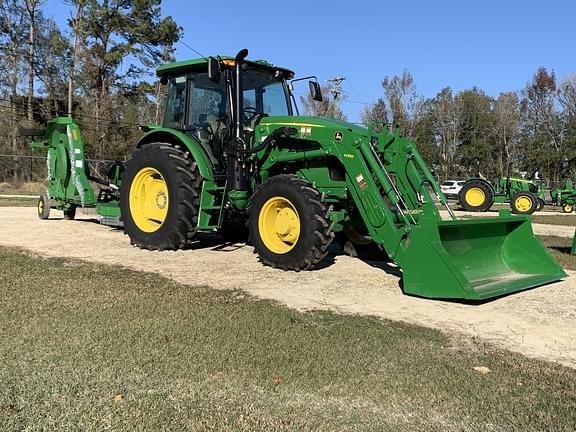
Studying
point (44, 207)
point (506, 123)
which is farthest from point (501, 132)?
point (44, 207)

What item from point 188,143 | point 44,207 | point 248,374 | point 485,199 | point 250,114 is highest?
point 250,114

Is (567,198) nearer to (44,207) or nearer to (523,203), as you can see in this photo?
(523,203)

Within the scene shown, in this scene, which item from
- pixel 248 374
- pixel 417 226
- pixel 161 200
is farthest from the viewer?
pixel 161 200

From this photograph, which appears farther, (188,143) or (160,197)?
(160,197)

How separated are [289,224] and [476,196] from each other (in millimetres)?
17254

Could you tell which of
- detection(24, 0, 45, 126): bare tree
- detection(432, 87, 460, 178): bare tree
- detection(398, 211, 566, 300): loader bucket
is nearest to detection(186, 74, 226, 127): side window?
detection(398, 211, 566, 300): loader bucket

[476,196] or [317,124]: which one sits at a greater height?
[317,124]

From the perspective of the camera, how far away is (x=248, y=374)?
3.58 m

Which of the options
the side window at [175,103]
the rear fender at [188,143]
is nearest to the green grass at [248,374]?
the rear fender at [188,143]

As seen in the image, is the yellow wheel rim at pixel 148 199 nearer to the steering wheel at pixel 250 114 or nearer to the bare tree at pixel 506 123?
the steering wheel at pixel 250 114

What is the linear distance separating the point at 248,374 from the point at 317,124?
14.4 feet

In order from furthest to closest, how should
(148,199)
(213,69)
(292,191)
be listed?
(148,199)
(213,69)
(292,191)

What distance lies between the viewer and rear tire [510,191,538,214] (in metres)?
22.1

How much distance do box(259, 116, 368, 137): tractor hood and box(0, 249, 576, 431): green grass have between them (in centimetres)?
280
